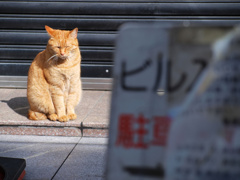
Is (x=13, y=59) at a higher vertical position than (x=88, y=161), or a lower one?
higher

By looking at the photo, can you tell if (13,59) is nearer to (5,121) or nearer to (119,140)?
(5,121)

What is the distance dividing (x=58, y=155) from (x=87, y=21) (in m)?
3.04

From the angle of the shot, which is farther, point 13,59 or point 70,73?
point 13,59

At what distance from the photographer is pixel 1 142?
3939 millimetres

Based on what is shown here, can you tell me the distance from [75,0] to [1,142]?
9.99 ft

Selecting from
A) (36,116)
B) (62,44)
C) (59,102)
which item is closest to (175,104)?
(62,44)

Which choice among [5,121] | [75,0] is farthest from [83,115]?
[75,0]

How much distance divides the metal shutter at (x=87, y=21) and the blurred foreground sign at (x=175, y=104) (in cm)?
454

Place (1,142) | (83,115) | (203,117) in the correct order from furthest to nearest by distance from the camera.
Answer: (83,115), (1,142), (203,117)

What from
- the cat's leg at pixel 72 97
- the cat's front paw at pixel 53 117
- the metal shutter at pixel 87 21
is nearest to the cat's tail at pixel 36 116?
the cat's front paw at pixel 53 117

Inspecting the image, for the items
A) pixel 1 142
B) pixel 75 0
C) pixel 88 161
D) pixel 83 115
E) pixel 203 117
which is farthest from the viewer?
pixel 75 0

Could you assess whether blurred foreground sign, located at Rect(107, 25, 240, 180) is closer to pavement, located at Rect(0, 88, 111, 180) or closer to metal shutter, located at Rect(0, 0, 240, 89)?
pavement, located at Rect(0, 88, 111, 180)

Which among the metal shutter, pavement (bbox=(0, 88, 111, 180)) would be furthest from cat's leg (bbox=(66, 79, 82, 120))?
the metal shutter

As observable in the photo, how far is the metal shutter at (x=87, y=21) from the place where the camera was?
563cm
